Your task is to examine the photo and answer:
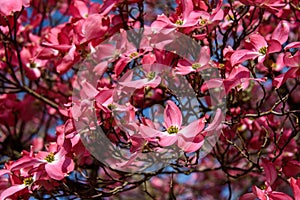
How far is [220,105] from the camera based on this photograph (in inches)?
53.3

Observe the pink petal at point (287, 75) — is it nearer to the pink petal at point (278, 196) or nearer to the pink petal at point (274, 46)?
the pink petal at point (274, 46)

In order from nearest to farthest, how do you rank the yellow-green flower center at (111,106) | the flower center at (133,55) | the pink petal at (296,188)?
the pink petal at (296,188), the yellow-green flower center at (111,106), the flower center at (133,55)

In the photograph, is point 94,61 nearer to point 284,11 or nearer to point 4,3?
point 4,3

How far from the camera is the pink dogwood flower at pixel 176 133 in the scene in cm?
114

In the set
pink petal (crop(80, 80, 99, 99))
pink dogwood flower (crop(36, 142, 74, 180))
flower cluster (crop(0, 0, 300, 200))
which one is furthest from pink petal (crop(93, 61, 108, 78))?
pink dogwood flower (crop(36, 142, 74, 180))

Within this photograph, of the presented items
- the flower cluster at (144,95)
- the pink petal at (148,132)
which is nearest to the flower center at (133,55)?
the flower cluster at (144,95)

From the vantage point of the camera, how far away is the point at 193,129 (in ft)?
3.78

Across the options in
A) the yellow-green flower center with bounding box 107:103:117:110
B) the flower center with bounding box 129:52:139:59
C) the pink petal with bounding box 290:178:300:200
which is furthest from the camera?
the flower center with bounding box 129:52:139:59

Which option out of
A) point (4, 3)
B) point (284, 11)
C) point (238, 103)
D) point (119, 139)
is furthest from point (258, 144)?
point (4, 3)

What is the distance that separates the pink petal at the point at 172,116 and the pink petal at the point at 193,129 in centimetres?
3

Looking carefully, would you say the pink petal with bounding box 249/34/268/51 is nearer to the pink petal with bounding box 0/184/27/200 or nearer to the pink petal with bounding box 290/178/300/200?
the pink petal with bounding box 290/178/300/200

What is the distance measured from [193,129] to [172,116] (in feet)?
0.22

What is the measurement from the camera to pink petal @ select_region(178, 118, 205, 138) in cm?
114

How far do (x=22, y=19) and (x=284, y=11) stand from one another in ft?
3.32
